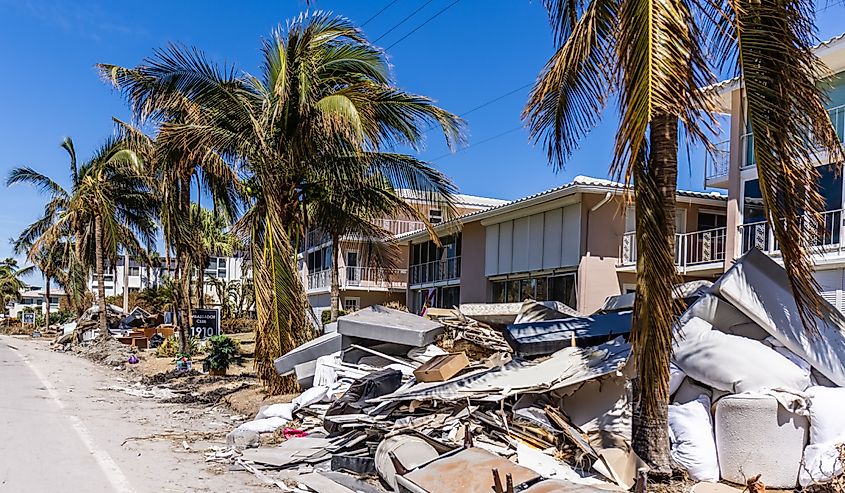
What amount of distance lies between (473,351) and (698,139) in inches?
328

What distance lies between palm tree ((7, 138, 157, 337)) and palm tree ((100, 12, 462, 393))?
12938mm

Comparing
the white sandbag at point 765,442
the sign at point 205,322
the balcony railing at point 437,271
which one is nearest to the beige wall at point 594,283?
the balcony railing at point 437,271

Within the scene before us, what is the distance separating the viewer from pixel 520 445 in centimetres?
775

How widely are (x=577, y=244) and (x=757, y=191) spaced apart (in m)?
5.42

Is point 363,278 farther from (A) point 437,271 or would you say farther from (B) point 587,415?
(B) point 587,415

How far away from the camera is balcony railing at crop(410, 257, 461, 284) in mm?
30973

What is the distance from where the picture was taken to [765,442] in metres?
6.95

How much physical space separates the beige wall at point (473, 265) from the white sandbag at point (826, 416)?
20919 mm

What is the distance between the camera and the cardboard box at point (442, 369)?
10055 mm

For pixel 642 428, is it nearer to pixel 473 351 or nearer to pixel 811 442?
pixel 811 442

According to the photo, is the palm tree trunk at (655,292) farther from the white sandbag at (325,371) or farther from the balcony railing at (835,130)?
the white sandbag at (325,371)

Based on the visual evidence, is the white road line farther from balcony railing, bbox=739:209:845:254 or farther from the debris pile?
balcony railing, bbox=739:209:845:254

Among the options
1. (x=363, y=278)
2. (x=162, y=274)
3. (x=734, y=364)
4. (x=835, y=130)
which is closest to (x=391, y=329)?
(x=734, y=364)

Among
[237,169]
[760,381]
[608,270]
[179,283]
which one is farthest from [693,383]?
[179,283]
